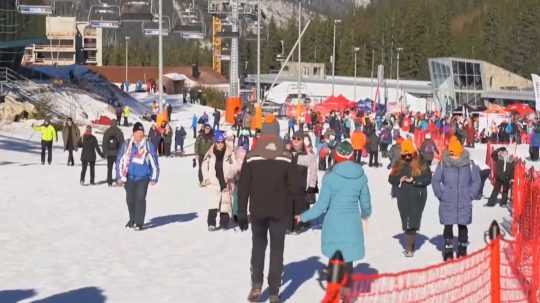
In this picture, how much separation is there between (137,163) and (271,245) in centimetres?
508

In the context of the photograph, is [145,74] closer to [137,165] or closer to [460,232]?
[137,165]

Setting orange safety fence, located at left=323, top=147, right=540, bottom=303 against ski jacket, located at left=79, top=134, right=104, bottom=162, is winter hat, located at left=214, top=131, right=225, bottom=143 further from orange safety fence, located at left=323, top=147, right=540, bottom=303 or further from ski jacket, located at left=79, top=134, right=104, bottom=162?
ski jacket, located at left=79, top=134, right=104, bottom=162

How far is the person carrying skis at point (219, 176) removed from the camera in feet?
43.2

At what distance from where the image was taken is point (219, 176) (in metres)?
13.2

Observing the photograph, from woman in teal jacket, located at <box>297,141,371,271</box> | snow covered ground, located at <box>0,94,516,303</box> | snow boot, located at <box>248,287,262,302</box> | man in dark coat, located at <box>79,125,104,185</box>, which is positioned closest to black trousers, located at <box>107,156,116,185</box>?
snow covered ground, located at <box>0,94,516,303</box>

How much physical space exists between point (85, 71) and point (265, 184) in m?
55.5

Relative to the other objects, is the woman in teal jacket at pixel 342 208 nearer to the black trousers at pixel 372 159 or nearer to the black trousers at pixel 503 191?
the black trousers at pixel 503 191

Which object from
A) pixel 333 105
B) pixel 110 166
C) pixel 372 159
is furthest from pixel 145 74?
pixel 110 166

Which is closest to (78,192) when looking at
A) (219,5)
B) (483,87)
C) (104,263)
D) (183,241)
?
(183,241)

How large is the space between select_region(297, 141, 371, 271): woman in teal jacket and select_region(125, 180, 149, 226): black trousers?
17.5ft

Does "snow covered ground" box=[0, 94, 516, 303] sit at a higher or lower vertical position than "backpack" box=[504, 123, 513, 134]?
higher

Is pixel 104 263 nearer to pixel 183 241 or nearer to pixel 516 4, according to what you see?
pixel 183 241

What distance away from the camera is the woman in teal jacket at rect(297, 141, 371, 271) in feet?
26.8

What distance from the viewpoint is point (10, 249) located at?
462 inches
